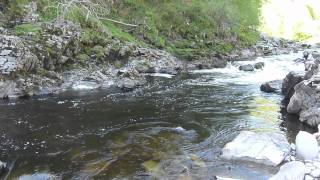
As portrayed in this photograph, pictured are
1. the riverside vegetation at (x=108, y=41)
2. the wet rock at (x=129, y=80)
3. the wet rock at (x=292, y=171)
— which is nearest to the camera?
the wet rock at (x=292, y=171)

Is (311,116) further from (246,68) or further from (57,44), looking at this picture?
(57,44)

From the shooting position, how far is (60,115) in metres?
23.7

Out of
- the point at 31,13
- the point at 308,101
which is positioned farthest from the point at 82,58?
the point at 308,101

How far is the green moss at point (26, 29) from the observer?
3360cm

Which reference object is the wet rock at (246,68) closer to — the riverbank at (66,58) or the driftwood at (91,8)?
the riverbank at (66,58)

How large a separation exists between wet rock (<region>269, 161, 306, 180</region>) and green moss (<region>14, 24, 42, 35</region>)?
24502 mm

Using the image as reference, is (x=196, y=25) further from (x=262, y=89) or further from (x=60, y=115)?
(x=60, y=115)

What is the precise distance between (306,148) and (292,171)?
1.85 metres

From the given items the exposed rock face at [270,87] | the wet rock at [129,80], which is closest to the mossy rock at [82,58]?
the wet rock at [129,80]

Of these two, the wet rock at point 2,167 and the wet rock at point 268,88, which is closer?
the wet rock at point 2,167

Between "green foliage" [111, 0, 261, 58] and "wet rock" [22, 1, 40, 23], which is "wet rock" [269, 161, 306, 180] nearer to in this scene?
"wet rock" [22, 1, 40, 23]

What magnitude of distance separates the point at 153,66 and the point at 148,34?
444 inches

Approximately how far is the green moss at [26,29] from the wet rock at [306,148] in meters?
23.8

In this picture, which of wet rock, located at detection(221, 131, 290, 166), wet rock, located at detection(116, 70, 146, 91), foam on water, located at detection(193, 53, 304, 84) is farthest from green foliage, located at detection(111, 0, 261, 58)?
wet rock, located at detection(221, 131, 290, 166)
